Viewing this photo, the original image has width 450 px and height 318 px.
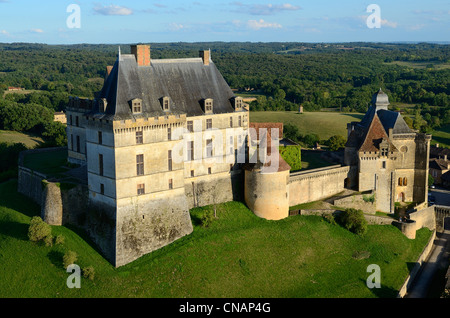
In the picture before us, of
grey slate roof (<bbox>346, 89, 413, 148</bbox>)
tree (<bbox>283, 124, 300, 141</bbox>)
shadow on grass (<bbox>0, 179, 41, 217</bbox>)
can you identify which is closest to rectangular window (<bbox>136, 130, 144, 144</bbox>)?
shadow on grass (<bbox>0, 179, 41, 217</bbox>)

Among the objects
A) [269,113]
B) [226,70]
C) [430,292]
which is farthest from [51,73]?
[430,292]

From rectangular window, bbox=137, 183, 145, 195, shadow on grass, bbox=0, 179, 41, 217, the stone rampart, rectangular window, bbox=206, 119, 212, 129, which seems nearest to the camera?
rectangular window, bbox=137, 183, 145, 195

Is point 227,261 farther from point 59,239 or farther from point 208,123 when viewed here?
point 59,239

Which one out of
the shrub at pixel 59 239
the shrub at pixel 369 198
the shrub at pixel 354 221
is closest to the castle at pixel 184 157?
the shrub at pixel 369 198

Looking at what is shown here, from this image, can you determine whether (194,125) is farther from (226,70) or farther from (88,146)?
(226,70)

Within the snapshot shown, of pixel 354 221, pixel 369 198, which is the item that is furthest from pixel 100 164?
pixel 369 198

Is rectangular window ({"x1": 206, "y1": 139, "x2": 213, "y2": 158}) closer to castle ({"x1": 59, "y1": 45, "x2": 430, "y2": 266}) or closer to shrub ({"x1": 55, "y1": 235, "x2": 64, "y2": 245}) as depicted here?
castle ({"x1": 59, "y1": 45, "x2": 430, "y2": 266})

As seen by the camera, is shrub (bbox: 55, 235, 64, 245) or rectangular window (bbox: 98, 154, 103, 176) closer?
shrub (bbox: 55, 235, 64, 245)
